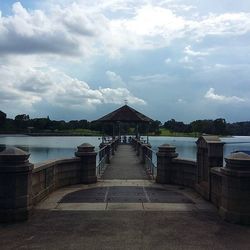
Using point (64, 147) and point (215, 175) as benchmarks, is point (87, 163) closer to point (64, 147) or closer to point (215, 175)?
point (215, 175)

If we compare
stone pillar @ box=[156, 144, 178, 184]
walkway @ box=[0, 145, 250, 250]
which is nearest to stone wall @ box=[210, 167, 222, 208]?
walkway @ box=[0, 145, 250, 250]

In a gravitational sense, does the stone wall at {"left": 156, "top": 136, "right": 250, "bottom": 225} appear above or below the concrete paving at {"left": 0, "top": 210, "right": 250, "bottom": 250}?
above

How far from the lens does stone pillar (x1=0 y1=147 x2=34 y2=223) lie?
27.8 feet

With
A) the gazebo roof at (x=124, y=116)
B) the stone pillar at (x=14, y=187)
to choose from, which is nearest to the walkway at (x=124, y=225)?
the stone pillar at (x=14, y=187)

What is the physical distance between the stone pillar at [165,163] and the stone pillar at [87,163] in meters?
2.29

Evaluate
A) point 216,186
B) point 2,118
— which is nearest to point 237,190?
point 216,186

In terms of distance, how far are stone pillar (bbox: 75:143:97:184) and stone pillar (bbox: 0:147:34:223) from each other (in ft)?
19.7

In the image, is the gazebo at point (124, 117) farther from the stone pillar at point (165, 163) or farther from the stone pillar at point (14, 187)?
the stone pillar at point (14, 187)

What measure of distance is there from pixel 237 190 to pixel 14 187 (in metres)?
4.43

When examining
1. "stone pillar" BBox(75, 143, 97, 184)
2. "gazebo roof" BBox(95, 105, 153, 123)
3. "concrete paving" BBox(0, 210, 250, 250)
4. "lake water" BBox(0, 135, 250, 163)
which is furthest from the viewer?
"lake water" BBox(0, 135, 250, 163)

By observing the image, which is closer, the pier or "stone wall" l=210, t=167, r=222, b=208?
the pier

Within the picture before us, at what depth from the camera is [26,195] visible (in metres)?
8.70

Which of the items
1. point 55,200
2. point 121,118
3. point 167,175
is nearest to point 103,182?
point 167,175

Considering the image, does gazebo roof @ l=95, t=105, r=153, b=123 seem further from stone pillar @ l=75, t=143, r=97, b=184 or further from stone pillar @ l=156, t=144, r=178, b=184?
stone pillar @ l=156, t=144, r=178, b=184
